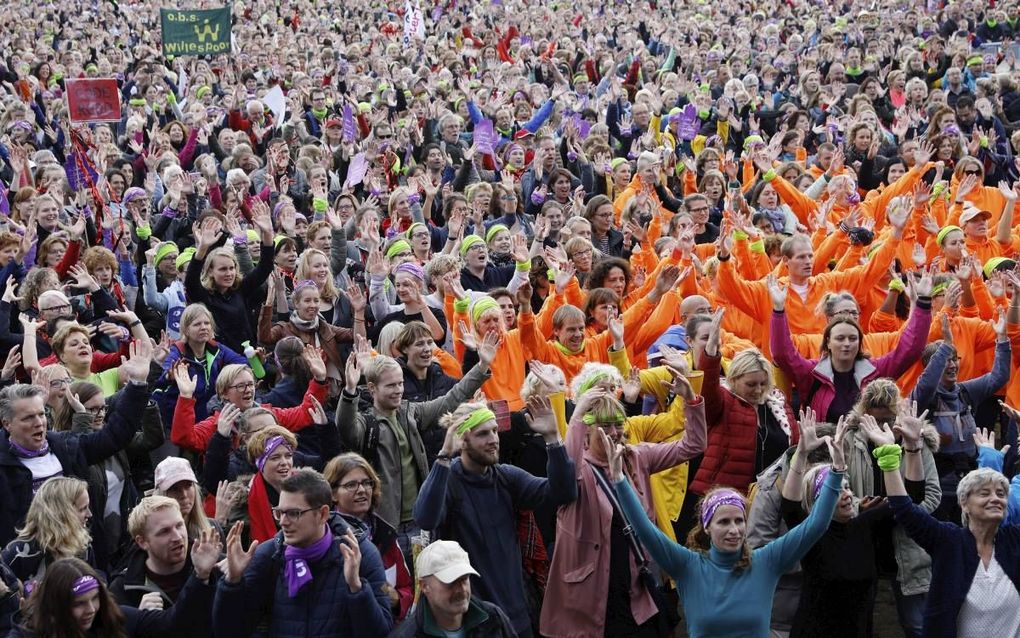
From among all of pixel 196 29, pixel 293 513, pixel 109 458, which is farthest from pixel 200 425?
pixel 196 29

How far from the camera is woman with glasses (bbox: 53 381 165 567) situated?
651 cm

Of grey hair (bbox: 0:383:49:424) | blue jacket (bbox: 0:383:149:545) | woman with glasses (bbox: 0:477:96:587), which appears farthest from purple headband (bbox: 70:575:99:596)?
grey hair (bbox: 0:383:49:424)

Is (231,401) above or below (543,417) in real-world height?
below

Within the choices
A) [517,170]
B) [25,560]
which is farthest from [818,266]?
[25,560]

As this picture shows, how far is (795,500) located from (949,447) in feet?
5.39

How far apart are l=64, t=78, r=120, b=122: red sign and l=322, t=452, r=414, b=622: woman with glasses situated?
27.5 feet

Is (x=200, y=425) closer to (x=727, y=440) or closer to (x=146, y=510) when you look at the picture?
(x=146, y=510)

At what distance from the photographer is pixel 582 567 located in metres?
5.90

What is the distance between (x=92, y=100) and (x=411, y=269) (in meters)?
5.53

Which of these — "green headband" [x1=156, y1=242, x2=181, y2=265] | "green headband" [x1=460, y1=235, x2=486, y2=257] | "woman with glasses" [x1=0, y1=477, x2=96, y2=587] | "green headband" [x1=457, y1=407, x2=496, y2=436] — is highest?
"green headband" [x1=457, y1=407, x2=496, y2=436]

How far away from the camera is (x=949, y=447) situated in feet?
23.7

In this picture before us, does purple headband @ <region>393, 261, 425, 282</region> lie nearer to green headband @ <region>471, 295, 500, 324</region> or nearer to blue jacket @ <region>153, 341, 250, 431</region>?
green headband @ <region>471, 295, 500, 324</region>

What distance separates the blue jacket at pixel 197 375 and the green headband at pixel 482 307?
130 cm

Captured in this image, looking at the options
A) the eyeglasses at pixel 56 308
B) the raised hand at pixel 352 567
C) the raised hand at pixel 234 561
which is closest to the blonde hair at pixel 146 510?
the raised hand at pixel 234 561
